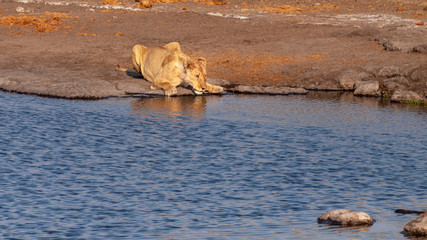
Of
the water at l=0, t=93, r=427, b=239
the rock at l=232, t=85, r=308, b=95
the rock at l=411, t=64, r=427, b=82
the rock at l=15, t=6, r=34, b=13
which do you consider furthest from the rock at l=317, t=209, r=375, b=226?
the rock at l=15, t=6, r=34, b=13

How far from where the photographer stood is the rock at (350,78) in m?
35.8

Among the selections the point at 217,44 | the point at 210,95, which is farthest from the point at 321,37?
the point at 210,95

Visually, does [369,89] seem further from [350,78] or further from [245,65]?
[245,65]

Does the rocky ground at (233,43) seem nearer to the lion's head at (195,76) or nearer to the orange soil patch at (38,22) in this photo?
the orange soil patch at (38,22)

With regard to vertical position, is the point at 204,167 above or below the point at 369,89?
below

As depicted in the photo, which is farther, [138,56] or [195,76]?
[138,56]

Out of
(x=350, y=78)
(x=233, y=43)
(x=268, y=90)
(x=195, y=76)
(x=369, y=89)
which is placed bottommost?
(x=268, y=90)

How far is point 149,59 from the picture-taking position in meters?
35.0

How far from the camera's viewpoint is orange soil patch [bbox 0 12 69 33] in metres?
47.6

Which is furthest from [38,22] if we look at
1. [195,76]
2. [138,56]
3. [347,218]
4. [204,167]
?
[347,218]

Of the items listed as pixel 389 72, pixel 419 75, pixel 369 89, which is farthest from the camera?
pixel 389 72

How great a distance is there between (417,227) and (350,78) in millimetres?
22484

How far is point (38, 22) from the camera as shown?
49250 mm

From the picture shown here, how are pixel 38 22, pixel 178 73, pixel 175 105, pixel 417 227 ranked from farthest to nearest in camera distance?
1. pixel 38 22
2. pixel 178 73
3. pixel 175 105
4. pixel 417 227
